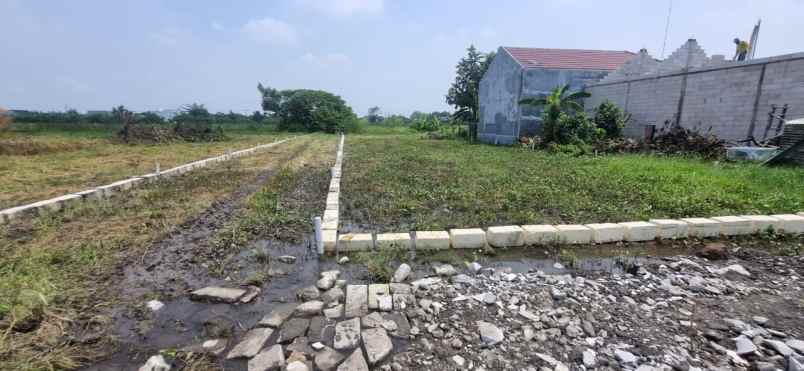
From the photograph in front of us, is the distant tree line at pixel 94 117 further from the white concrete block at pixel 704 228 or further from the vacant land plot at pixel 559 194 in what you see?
the white concrete block at pixel 704 228

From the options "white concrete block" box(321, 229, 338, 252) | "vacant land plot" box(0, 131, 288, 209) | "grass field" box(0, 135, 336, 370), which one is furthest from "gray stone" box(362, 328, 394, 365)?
"vacant land plot" box(0, 131, 288, 209)

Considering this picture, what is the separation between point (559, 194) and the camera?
5.25 m

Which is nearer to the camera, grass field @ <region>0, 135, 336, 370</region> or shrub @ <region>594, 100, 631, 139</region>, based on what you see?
grass field @ <region>0, 135, 336, 370</region>

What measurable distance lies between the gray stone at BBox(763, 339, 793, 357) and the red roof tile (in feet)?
45.9

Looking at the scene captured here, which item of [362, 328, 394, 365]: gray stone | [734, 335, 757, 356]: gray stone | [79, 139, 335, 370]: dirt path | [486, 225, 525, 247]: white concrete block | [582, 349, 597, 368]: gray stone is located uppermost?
[486, 225, 525, 247]: white concrete block

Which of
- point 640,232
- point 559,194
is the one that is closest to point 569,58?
point 559,194

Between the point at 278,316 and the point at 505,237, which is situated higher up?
the point at 505,237

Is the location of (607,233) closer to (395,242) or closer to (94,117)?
(395,242)

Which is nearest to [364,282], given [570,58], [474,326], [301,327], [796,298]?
[301,327]

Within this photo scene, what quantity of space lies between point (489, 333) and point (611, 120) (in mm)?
12750

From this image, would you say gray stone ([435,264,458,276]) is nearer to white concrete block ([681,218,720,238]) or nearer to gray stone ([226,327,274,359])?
gray stone ([226,327,274,359])

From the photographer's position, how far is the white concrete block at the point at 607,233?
3.49 metres

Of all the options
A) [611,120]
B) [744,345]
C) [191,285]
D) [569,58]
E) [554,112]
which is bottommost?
[191,285]

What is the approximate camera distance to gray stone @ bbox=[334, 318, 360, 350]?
75.7 inches
